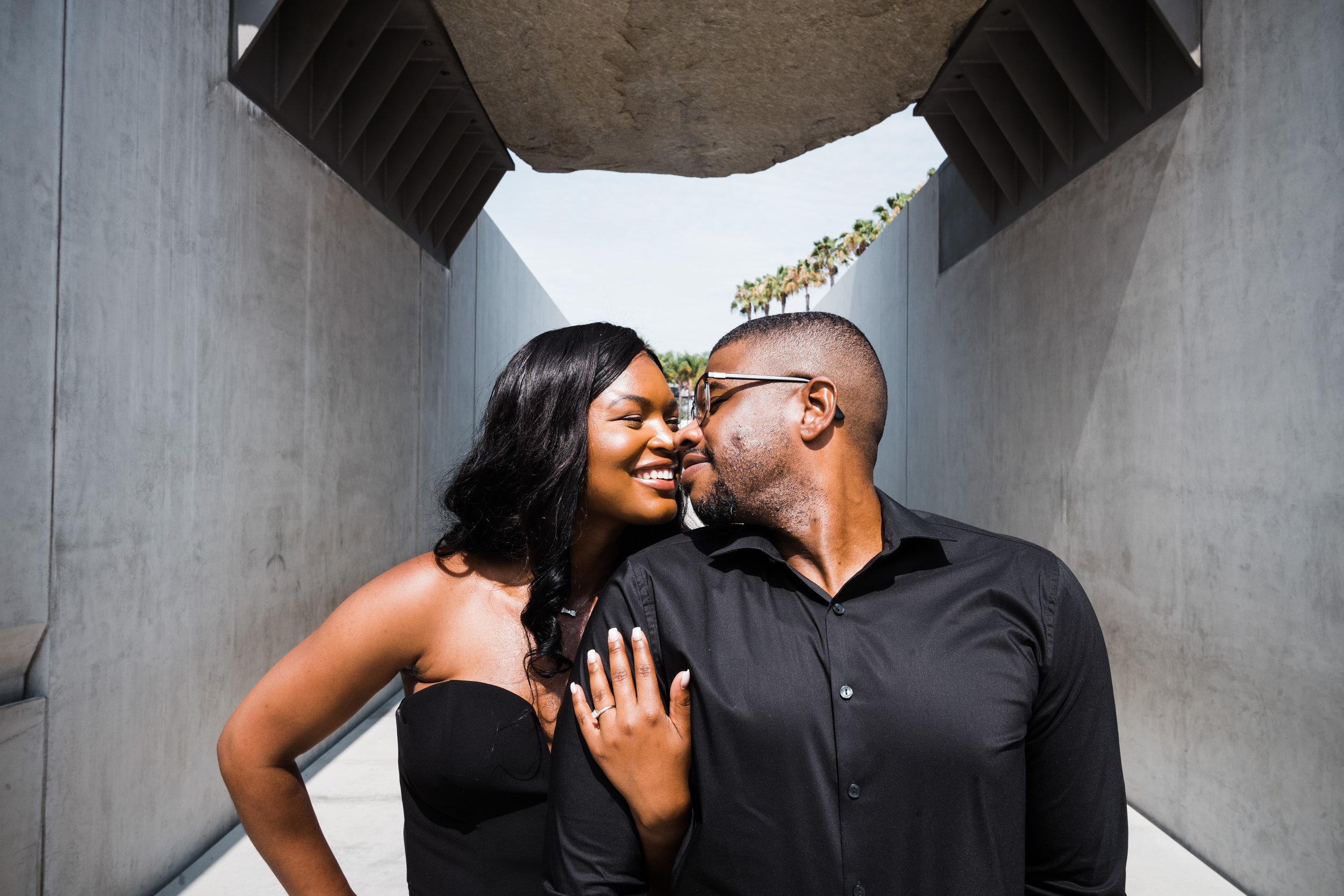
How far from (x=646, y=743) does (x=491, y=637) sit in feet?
2.56

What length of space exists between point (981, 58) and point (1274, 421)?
13.7 ft

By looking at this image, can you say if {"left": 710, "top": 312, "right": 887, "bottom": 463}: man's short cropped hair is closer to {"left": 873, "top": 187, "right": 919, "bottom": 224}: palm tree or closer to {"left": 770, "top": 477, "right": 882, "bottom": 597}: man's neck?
{"left": 770, "top": 477, "right": 882, "bottom": 597}: man's neck

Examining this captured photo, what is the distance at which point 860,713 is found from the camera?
163cm

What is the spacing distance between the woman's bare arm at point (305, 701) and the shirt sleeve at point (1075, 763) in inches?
61.0

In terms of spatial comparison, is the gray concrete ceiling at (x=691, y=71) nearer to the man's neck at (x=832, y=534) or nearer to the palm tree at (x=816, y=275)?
the man's neck at (x=832, y=534)

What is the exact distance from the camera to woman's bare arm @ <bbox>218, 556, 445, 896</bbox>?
2186 millimetres

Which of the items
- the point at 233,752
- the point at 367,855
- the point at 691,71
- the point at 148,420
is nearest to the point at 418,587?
the point at 233,752

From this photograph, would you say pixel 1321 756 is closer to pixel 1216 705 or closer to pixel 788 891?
pixel 1216 705

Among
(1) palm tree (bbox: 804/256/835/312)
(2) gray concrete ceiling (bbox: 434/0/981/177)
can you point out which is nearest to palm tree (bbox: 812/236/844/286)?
(1) palm tree (bbox: 804/256/835/312)

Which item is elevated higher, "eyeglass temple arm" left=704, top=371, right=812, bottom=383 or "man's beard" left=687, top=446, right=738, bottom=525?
"eyeglass temple arm" left=704, top=371, right=812, bottom=383

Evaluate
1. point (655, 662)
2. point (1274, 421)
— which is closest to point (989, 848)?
point (655, 662)

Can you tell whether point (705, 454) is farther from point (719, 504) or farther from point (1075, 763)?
point (1075, 763)

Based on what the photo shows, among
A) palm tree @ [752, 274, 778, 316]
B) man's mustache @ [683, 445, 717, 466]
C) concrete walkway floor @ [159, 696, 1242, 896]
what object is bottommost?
concrete walkway floor @ [159, 696, 1242, 896]

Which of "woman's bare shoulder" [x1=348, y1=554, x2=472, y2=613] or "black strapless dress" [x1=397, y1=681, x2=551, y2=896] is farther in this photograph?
"woman's bare shoulder" [x1=348, y1=554, x2=472, y2=613]
